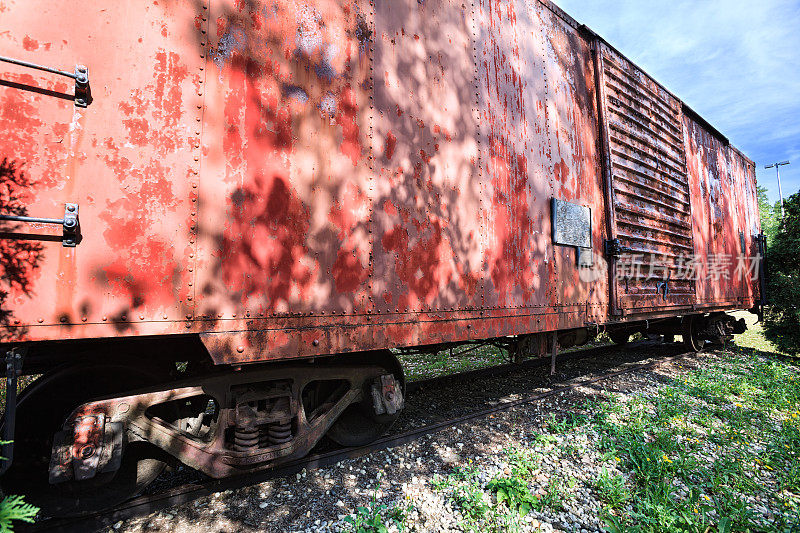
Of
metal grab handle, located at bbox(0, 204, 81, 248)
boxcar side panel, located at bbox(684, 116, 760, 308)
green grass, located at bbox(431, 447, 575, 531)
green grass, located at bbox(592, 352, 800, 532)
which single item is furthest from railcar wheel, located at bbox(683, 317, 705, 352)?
metal grab handle, located at bbox(0, 204, 81, 248)

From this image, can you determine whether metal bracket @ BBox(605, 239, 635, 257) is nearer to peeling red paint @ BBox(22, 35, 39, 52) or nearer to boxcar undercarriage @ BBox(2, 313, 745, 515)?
boxcar undercarriage @ BBox(2, 313, 745, 515)

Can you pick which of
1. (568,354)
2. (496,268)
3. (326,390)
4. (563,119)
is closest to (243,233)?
(326,390)

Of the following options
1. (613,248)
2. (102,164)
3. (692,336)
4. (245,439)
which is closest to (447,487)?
(245,439)

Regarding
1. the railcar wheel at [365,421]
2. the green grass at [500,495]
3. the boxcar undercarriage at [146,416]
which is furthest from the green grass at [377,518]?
the railcar wheel at [365,421]

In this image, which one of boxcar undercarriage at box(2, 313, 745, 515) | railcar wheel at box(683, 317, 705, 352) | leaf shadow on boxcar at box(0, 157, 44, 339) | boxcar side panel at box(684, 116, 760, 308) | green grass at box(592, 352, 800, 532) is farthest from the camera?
railcar wheel at box(683, 317, 705, 352)

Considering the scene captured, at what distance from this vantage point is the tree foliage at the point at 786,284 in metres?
8.83

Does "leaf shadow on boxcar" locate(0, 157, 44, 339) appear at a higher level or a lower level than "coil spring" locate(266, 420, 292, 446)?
higher

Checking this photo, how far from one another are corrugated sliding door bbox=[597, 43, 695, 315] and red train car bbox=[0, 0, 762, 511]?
62.9 inches

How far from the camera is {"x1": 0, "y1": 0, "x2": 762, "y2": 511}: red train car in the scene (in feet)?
6.45

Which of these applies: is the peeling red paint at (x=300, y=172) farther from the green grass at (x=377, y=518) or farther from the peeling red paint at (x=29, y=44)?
the green grass at (x=377, y=518)

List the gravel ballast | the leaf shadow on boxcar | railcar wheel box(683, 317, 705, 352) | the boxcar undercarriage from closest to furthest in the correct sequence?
the leaf shadow on boxcar, the boxcar undercarriage, the gravel ballast, railcar wheel box(683, 317, 705, 352)

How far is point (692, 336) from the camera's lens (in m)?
8.95

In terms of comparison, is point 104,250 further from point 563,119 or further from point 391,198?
point 563,119

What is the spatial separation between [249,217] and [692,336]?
1057 centimetres
